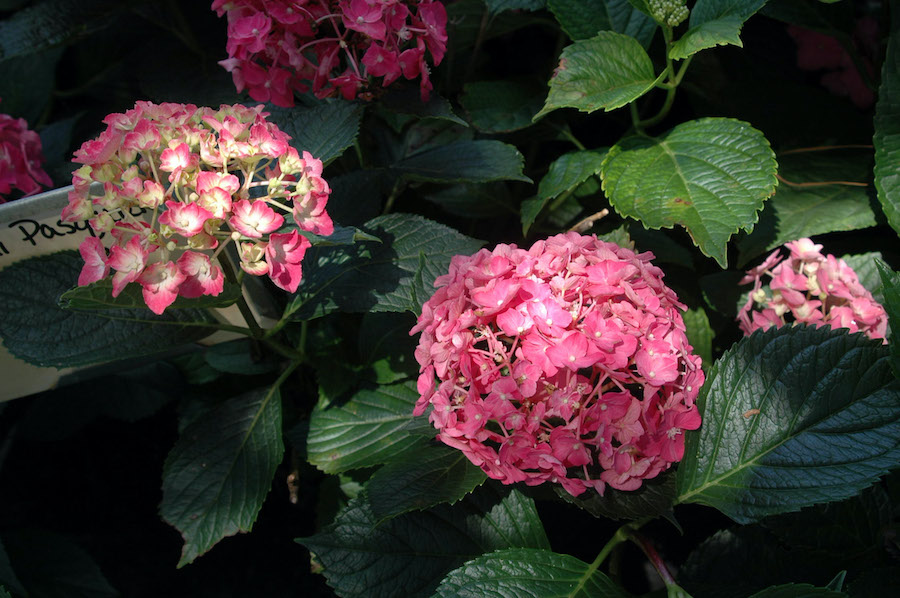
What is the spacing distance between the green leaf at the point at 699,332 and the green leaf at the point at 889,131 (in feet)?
1.10

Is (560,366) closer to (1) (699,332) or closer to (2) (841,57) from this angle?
(1) (699,332)

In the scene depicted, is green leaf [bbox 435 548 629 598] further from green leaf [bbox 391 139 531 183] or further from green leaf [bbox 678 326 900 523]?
green leaf [bbox 391 139 531 183]

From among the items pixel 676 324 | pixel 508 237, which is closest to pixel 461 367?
pixel 676 324

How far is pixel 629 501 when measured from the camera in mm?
941

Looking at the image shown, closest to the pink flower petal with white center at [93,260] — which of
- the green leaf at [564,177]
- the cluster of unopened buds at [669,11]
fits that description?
the green leaf at [564,177]

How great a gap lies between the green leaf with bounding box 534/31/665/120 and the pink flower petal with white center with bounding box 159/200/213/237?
554 millimetres

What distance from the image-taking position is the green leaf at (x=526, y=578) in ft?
3.03

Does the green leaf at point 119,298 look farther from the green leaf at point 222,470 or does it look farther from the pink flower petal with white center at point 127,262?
the green leaf at point 222,470

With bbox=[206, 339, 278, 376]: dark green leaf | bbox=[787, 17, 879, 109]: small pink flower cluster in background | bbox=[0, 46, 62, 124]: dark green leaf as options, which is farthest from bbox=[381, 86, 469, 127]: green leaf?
bbox=[0, 46, 62, 124]: dark green leaf

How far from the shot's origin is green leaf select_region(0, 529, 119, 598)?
4.47 feet

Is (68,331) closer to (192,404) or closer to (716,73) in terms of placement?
(192,404)

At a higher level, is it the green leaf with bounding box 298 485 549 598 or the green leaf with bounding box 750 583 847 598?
the green leaf with bounding box 750 583 847 598

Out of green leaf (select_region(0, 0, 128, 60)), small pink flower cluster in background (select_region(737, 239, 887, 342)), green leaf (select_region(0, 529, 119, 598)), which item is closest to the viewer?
small pink flower cluster in background (select_region(737, 239, 887, 342))

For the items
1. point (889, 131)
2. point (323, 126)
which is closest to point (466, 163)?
point (323, 126)
